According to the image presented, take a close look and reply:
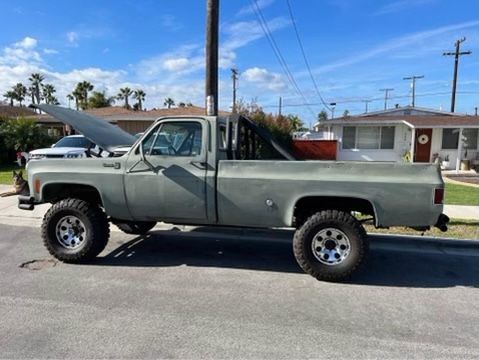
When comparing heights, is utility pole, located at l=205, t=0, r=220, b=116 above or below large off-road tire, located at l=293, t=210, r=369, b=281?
above

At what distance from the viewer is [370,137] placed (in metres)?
22.2

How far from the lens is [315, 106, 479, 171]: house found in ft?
68.7

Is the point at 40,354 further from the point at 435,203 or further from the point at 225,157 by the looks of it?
the point at 435,203

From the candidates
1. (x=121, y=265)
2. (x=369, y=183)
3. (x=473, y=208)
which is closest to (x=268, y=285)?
(x=369, y=183)

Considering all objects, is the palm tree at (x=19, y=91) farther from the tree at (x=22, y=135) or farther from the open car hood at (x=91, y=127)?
the open car hood at (x=91, y=127)

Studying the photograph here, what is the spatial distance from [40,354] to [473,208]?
908 centimetres

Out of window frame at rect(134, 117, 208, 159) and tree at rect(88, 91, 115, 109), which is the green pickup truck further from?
tree at rect(88, 91, 115, 109)

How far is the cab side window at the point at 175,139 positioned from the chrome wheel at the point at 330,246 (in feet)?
6.44

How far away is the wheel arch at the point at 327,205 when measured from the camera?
15.4ft

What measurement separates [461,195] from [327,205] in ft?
26.3

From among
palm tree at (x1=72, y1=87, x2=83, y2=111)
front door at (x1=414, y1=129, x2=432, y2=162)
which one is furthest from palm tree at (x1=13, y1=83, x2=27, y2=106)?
front door at (x1=414, y1=129, x2=432, y2=162)

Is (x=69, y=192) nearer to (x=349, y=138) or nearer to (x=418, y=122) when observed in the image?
(x=349, y=138)

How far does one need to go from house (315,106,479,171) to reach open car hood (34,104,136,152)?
57.2 ft

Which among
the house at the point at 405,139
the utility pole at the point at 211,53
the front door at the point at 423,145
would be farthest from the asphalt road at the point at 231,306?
the front door at the point at 423,145
